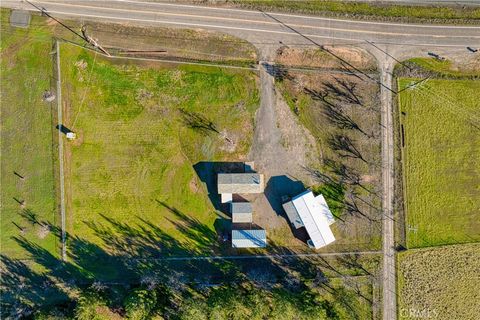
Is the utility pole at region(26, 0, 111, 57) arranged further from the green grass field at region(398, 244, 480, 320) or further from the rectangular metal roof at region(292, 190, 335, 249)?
the green grass field at region(398, 244, 480, 320)

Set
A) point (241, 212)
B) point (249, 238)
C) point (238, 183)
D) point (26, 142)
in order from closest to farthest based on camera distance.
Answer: point (238, 183) → point (241, 212) → point (249, 238) → point (26, 142)

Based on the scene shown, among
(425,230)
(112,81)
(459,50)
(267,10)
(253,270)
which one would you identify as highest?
(267,10)

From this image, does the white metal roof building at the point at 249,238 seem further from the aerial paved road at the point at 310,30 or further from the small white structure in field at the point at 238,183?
the aerial paved road at the point at 310,30

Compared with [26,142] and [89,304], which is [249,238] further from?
[26,142]

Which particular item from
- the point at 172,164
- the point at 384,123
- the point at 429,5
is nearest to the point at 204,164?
the point at 172,164

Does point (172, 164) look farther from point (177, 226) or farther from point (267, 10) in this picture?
point (267, 10)

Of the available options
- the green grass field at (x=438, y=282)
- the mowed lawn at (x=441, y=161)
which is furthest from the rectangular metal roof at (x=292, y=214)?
the mowed lawn at (x=441, y=161)

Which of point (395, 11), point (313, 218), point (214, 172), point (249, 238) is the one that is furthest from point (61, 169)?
point (395, 11)
